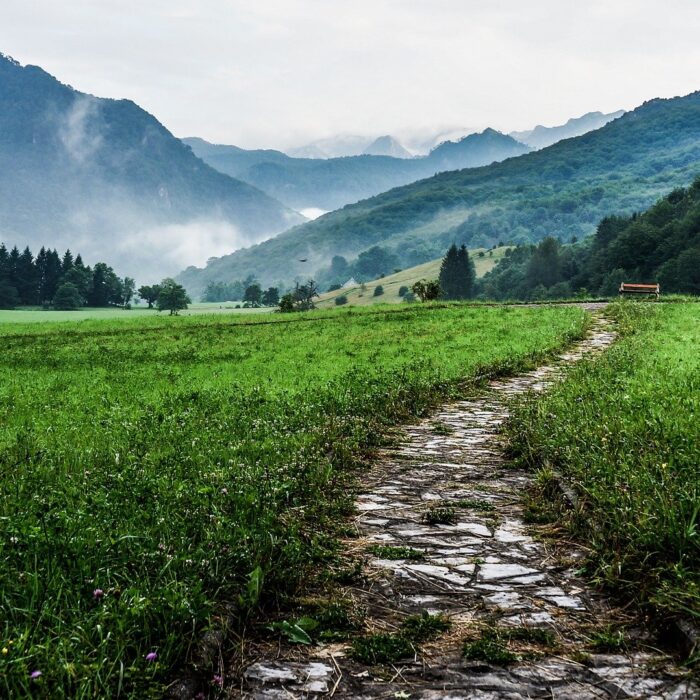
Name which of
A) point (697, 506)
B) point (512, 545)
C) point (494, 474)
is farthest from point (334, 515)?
point (697, 506)

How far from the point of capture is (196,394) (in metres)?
14.4

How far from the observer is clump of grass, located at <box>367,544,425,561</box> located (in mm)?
5719

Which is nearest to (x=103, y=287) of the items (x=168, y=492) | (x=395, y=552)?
(x=168, y=492)

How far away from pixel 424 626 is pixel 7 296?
154 m

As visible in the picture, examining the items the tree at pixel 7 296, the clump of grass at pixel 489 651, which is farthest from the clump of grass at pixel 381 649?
the tree at pixel 7 296

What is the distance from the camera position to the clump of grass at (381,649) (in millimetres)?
4043

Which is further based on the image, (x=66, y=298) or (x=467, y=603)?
(x=66, y=298)

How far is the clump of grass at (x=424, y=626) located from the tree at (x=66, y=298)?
14880cm

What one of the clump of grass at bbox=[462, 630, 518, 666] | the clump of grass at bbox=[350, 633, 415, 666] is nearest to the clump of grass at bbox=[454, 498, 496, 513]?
the clump of grass at bbox=[462, 630, 518, 666]

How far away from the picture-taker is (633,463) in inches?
264

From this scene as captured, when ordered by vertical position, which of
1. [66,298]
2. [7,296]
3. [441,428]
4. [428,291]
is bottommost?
[441,428]

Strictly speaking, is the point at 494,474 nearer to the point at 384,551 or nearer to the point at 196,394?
the point at 384,551

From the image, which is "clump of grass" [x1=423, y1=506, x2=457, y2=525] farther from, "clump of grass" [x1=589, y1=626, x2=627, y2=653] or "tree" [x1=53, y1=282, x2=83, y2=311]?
"tree" [x1=53, y1=282, x2=83, y2=311]

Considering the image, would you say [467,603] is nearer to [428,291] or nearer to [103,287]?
[428,291]
